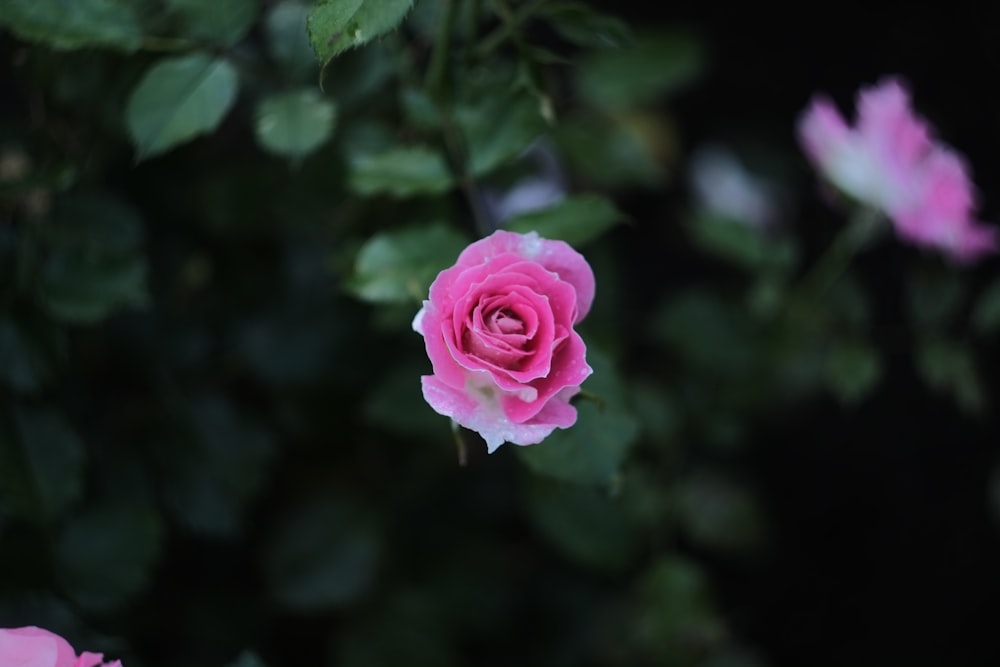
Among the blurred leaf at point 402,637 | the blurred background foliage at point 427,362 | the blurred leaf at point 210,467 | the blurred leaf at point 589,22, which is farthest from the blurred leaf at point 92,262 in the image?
the blurred leaf at point 402,637

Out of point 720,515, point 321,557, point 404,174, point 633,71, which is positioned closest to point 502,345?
point 404,174

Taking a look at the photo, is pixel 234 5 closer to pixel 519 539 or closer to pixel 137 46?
pixel 137 46

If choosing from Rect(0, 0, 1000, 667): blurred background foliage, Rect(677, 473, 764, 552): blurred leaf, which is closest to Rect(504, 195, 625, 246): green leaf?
Rect(0, 0, 1000, 667): blurred background foliage

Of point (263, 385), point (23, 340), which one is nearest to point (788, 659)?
point (263, 385)

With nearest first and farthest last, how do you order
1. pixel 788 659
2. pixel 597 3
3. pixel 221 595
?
pixel 221 595 → pixel 788 659 → pixel 597 3

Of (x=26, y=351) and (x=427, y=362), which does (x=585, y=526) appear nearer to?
(x=427, y=362)

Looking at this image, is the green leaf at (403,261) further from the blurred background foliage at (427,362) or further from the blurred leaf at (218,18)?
Answer: the blurred leaf at (218,18)

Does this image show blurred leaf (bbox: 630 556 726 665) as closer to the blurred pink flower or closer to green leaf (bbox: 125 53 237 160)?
the blurred pink flower
